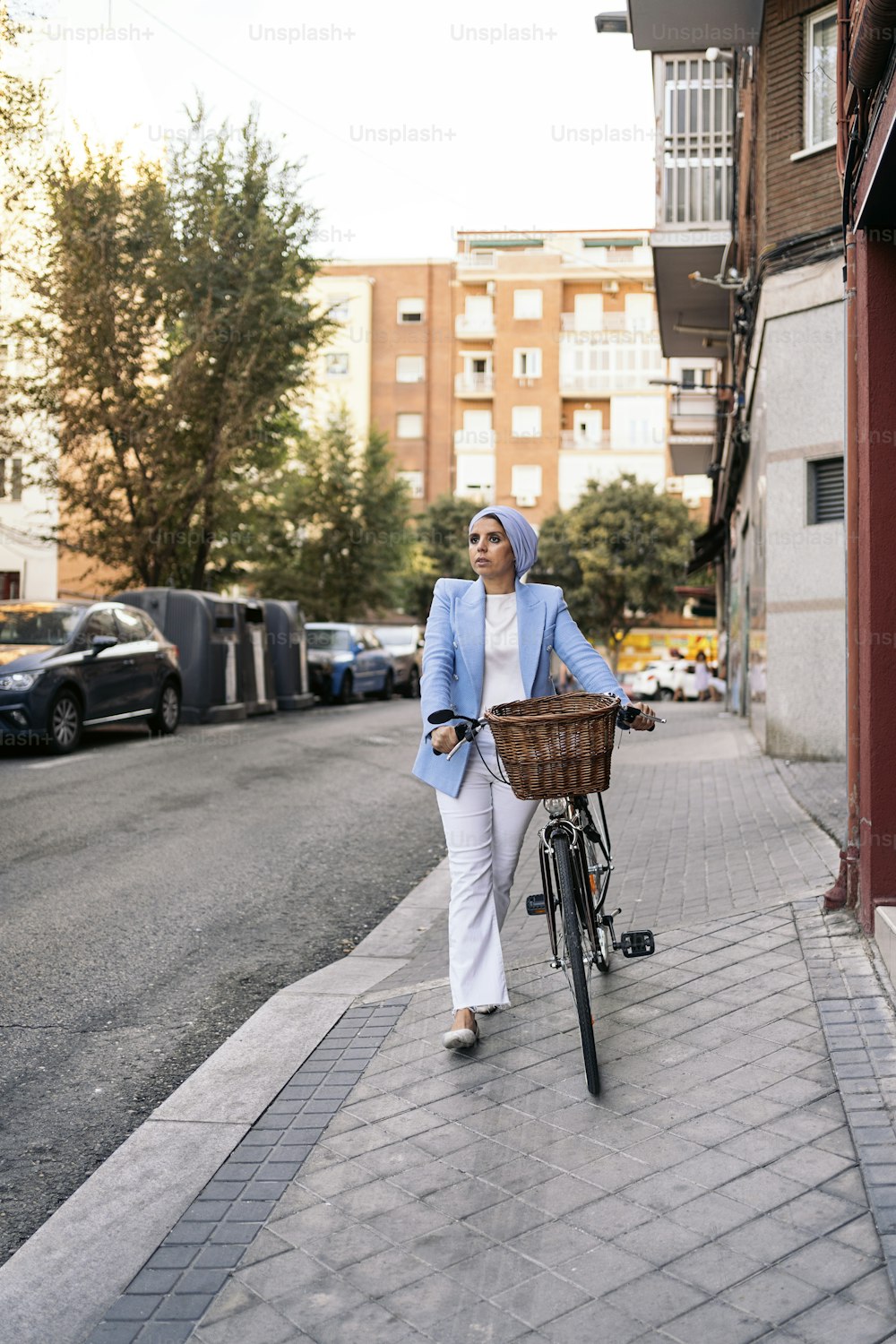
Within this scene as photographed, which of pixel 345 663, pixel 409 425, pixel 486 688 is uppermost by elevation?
pixel 409 425

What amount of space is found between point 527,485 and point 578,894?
194ft

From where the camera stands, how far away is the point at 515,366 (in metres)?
63.2

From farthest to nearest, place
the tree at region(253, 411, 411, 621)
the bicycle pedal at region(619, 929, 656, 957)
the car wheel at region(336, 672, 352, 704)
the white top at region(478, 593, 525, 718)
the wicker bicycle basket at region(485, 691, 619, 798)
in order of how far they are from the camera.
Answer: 1. the tree at region(253, 411, 411, 621)
2. the car wheel at region(336, 672, 352, 704)
3. the bicycle pedal at region(619, 929, 656, 957)
4. the white top at region(478, 593, 525, 718)
5. the wicker bicycle basket at region(485, 691, 619, 798)

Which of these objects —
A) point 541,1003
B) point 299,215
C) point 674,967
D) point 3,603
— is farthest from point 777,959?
point 299,215

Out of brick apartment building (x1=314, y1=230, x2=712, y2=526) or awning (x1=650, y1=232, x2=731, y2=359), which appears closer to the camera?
awning (x1=650, y1=232, x2=731, y2=359)

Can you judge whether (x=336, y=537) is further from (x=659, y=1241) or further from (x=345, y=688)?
(x=659, y=1241)

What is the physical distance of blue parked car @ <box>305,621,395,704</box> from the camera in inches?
1046

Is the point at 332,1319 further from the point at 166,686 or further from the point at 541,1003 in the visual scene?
the point at 166,686

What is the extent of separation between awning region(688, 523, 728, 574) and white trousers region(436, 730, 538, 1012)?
28.3m

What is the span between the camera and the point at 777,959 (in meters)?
5.41

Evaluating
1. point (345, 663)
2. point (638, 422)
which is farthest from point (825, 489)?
point (638, 422)

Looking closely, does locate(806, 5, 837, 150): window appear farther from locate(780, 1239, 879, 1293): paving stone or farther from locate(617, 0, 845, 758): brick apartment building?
locate(780, 1239, 879, 1293): paving stone

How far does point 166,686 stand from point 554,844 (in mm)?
13427

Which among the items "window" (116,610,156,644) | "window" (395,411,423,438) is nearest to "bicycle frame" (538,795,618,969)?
"window" (116,610,156,644)
